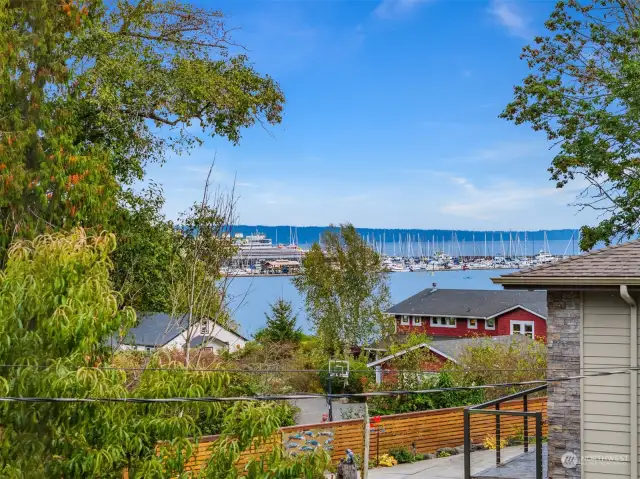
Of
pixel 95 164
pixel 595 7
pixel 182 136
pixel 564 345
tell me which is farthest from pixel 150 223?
pixel 595 7

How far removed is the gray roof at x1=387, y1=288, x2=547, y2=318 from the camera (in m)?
46.8

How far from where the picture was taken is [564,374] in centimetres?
1102

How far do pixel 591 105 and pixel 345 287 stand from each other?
99.3ft

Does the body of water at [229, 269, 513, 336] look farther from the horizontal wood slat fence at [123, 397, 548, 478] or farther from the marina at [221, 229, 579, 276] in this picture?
the horizontal wood slat fence at [123, 397, 548, 478]

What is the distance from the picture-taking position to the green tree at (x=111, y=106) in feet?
49.4

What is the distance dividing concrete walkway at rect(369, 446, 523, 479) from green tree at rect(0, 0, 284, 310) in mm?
8538

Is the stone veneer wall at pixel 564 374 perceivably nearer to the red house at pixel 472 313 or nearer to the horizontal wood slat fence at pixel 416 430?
the horizontal wood slat fence at pixel 416 430

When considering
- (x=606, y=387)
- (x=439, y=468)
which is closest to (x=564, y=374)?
(x=606, y=387)

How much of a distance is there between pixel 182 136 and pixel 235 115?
162cm

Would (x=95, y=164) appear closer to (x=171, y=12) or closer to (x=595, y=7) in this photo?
(x=171, y=12)

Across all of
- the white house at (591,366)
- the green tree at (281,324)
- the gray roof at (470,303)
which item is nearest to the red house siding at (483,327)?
the gray roof at (470,303)

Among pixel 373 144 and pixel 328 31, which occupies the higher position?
pixel 373 144

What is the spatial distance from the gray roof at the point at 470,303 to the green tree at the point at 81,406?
4058 cm

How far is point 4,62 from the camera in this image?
1433 centimetres
